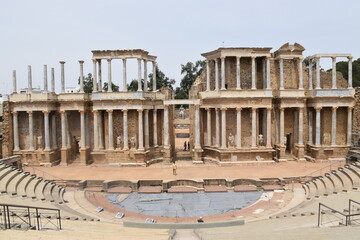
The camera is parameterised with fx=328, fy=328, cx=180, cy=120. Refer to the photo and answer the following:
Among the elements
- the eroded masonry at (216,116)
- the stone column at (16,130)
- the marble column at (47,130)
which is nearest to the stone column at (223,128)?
the eroded masonry at (216,116)

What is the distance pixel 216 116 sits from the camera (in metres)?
34.9

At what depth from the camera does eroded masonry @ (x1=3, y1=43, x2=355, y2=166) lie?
113ft

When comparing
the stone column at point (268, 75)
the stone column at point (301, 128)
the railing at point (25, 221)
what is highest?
the stone column at point (268, 75)

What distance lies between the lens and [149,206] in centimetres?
2130

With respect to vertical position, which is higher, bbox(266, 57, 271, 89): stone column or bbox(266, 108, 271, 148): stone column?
bbox(266, 57, 271, 89): stone column

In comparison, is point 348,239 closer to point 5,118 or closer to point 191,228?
point 191,228

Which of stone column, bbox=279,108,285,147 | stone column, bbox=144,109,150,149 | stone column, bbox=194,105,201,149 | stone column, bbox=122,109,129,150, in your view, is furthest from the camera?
stone column, bbox=144,109,150,149

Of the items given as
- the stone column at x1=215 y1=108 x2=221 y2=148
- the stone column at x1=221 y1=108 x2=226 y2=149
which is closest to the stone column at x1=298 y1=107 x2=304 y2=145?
the stone column at x1=221 y1=108 x2=226 y2=149

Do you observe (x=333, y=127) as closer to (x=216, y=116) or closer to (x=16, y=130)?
(x=216, y=116)

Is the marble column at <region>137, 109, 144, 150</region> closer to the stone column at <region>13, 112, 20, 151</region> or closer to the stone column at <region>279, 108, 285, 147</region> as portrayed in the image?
the stone column at <region>13, 112, 20, 151</region>

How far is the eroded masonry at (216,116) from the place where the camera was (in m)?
34.3

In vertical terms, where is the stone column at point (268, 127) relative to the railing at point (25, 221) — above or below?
above

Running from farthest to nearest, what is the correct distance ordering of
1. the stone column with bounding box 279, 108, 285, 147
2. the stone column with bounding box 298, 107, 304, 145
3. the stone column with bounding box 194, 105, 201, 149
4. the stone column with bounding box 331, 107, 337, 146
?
the stone column with bounding box 298, 107, 304, 145 → the stone column with bounding box 194, 105, 201, 149 → the stone column with bounding box 279, 108, 285, 147 → the stone column with bounding box 331, 107, 337, 146

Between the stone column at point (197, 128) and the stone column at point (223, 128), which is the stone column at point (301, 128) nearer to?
the stone column at point (223, 128)
